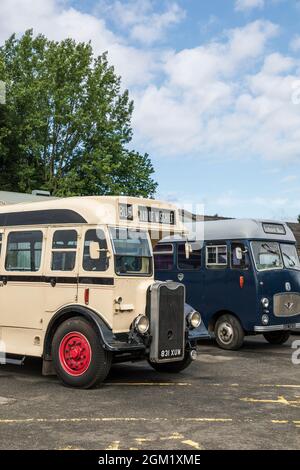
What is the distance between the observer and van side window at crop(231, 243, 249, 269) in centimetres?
1387

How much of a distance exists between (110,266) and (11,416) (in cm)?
275

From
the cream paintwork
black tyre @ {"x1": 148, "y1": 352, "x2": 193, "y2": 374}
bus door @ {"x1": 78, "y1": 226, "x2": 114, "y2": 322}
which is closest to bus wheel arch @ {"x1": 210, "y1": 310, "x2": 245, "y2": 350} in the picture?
black tyre @ {"x1": 148, "y1": 352, "x2": 193, "y2": 374}

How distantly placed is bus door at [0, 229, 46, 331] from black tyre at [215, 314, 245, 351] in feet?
18.3

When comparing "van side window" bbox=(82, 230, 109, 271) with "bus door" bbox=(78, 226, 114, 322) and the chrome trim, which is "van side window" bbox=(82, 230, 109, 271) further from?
the chrome trim

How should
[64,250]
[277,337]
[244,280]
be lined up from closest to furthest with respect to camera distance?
[64,250]
[244,280]
[277,337]

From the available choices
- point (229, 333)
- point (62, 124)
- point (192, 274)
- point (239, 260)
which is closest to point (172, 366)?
point (229, 333)

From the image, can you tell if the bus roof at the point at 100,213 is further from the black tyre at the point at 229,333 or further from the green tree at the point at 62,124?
the green tree at the point at 62,124

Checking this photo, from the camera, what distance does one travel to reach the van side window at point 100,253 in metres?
9.22

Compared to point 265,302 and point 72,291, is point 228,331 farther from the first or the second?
point 72,291

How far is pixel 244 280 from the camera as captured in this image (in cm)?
1381

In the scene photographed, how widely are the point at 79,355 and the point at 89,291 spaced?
95 centimetres

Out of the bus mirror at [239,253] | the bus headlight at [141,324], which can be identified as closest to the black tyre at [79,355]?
the bus headlight at [141,324]

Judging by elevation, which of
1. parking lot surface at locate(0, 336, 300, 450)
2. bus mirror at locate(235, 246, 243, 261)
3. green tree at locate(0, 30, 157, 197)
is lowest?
parking lot surface at locate(0, 336, 300, 450)
